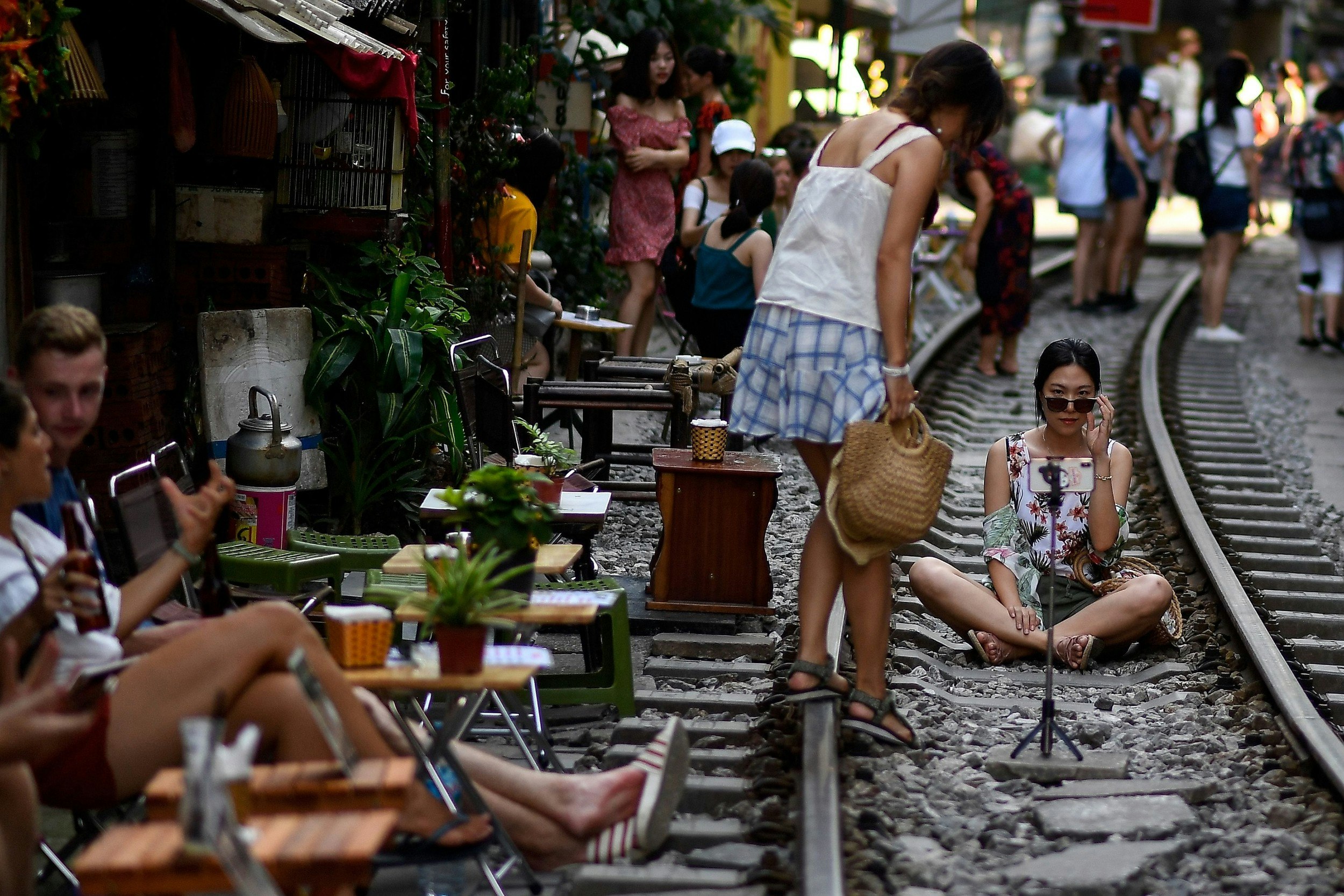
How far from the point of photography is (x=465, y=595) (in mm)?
3990

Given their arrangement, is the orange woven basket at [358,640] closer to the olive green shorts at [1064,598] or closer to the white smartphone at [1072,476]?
the white smartphone at [1072,476]

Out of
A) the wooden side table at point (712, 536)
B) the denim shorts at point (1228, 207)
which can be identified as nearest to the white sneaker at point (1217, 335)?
the denim shorts at point (1228, 207)

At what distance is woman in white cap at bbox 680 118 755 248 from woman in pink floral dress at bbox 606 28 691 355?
59cm

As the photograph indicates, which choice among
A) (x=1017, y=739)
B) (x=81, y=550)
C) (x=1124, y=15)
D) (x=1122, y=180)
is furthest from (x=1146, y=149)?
(x=81, y=550)

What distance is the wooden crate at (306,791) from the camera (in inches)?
126

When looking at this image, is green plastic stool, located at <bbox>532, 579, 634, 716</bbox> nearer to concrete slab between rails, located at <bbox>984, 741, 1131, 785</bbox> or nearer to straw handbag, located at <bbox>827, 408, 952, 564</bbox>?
straw handbag, located at <bbox>827, 408, 952, 564</bbox>

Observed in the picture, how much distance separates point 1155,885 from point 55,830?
295cm

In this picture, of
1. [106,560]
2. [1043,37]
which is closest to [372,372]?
[106,560]

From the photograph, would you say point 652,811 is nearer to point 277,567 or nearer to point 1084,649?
point 277,567

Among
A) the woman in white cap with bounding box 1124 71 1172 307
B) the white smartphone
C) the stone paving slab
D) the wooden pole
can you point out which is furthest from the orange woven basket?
the woman in white cap with bounding box 1124 71 1172 307

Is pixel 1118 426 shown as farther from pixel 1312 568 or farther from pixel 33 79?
pixel 33 79

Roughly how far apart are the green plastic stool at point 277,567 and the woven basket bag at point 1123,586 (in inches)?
109

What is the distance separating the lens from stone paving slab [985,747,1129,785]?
5.20 metres

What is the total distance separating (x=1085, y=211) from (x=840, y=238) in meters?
11.4
